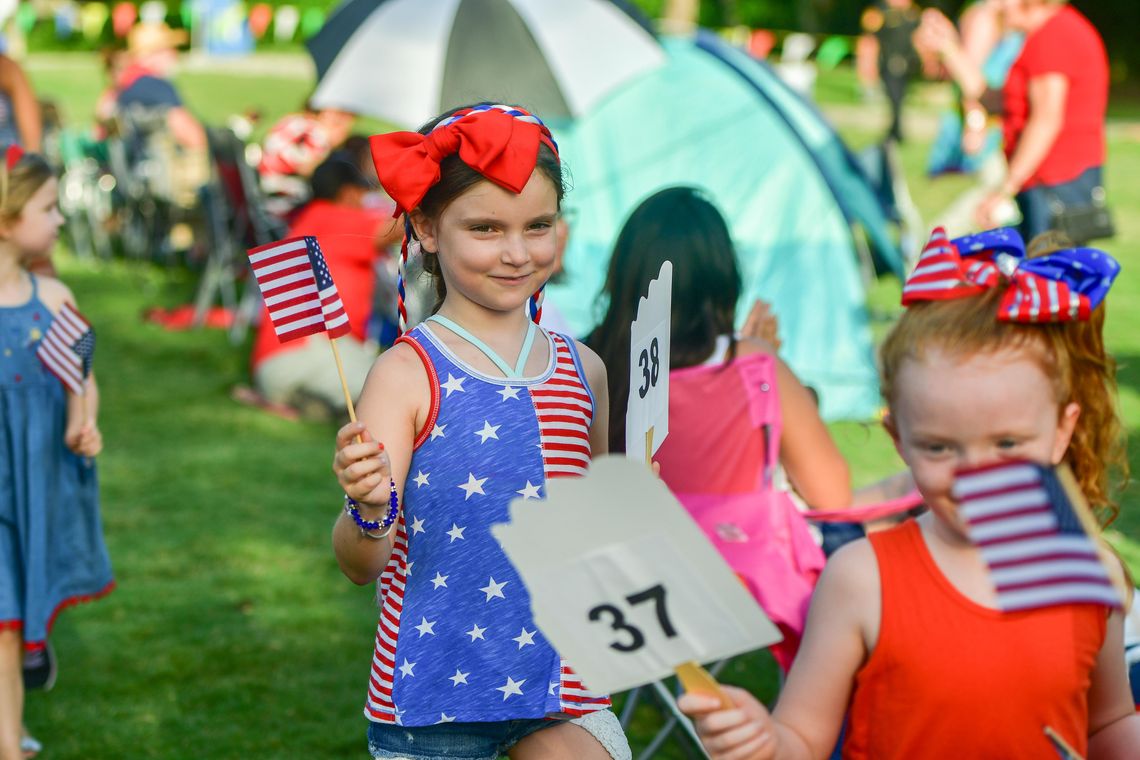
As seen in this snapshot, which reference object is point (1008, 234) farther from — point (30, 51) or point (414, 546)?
point (30, 51)

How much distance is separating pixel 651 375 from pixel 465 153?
0.49 metres

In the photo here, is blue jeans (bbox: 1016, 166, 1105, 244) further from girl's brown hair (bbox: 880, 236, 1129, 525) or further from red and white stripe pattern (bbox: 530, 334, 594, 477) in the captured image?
girl's brown hair (bbox: 880, 236, 1129, 525)

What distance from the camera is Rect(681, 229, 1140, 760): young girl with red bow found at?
177 centimetres

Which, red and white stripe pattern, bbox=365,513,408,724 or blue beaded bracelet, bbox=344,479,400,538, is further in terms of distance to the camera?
red and white stripe pattern, bbox=365,513,408,724

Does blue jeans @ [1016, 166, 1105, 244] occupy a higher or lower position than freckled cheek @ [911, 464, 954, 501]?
lower

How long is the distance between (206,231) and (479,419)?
8.12 m

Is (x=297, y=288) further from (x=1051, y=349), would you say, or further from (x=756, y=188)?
(x=756, y=188)

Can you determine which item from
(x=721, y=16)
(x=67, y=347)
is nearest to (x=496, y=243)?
(x=67, y=347)

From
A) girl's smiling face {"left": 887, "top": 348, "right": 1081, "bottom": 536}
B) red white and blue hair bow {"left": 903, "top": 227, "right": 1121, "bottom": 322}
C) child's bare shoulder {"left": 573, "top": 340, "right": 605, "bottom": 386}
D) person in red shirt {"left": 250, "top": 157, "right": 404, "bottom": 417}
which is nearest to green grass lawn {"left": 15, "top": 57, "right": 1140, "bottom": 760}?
person in red shirt {"left": 250, "top": 157, "right": 404, "bottom": 417}

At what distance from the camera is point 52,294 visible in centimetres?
358

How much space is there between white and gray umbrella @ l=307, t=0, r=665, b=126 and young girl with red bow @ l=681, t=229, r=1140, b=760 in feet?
19.5

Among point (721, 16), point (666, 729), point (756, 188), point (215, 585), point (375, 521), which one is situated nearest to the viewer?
point (375, 521)

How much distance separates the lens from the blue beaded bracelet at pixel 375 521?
2.12 m

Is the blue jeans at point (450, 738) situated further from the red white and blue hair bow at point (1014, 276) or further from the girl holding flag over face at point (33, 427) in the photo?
the girl holding flag over face at point (33, 427)
